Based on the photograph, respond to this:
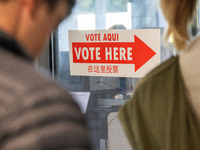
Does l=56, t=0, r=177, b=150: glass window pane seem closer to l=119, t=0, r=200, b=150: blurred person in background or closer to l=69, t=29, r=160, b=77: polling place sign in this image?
l=69, t=29, r=160, b=77: polling place sign

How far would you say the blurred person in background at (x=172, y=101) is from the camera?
2.84 feet

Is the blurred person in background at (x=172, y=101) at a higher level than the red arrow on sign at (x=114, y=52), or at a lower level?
lower

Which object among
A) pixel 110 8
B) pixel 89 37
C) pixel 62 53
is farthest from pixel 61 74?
pixel 110 8

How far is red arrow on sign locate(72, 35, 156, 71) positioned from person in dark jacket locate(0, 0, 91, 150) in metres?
1.58

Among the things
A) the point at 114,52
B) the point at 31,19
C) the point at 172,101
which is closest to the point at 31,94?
the point at 31,19

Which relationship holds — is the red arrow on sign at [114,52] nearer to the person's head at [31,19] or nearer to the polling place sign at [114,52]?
the polling place sign at [114,52]

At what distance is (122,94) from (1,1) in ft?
5.69

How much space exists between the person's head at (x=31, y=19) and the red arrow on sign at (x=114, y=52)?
5.17ft

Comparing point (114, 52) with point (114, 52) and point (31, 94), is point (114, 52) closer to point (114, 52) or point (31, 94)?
point (114, 52)

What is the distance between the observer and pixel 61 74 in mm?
2330

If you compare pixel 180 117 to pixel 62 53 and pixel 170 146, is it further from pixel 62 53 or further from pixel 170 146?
pixel 62 53

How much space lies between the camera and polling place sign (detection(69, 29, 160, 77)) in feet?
6.76

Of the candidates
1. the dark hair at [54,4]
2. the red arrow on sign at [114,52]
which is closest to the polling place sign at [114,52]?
the red arrow on sign at [114,52]

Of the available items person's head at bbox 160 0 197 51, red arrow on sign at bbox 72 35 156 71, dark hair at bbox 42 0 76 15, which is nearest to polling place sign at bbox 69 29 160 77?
red arrow on sign at bbox 72 35 156 71
